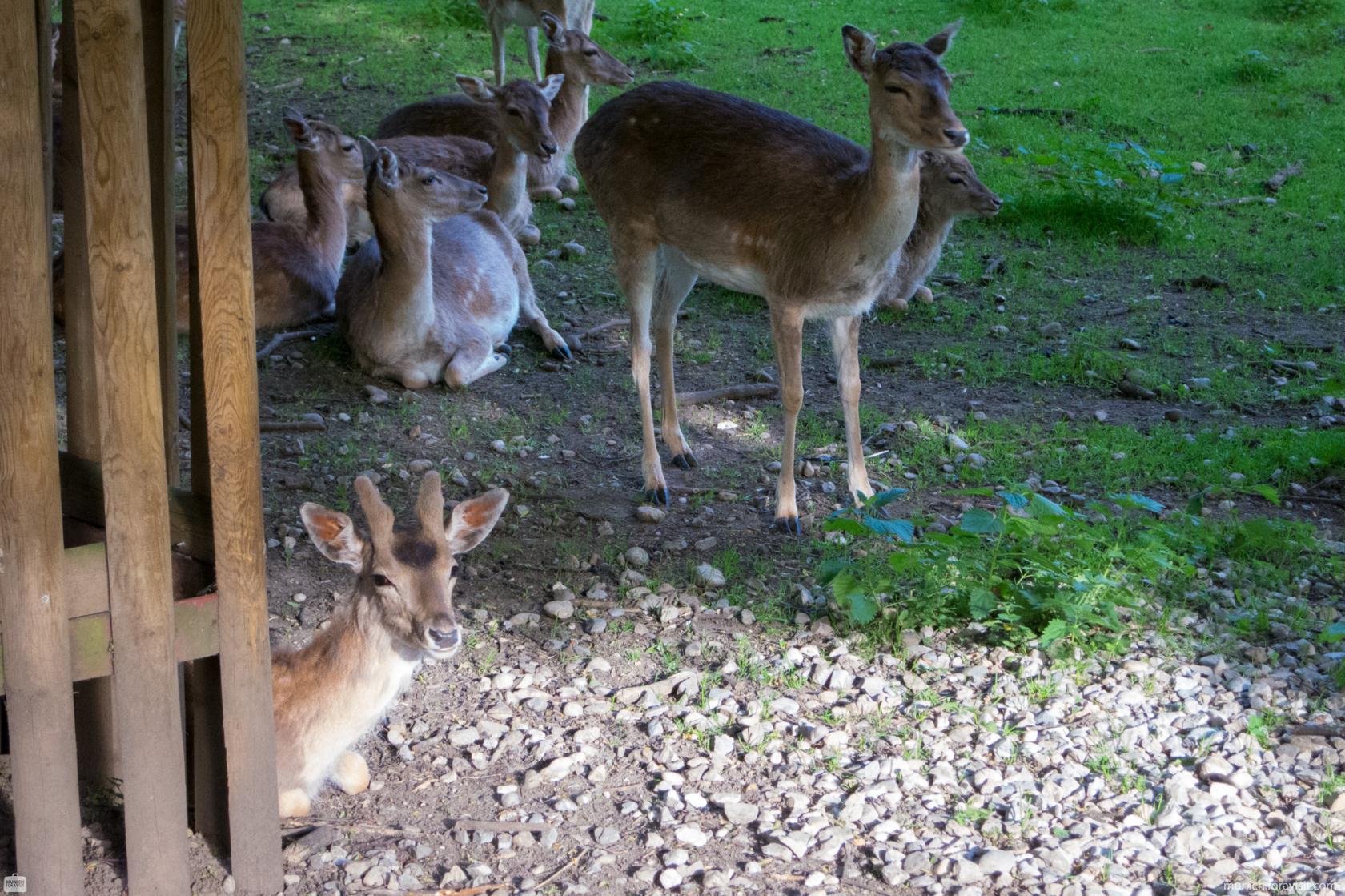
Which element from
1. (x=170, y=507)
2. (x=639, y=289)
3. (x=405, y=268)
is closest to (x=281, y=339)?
(x=405, y=268)

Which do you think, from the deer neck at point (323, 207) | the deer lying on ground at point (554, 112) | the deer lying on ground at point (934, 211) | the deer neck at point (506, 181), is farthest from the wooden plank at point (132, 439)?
the deer lying on ground at point (554, 112)

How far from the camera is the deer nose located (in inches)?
131

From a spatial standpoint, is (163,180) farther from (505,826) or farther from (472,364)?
(472,364)

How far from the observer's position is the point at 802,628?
4418 mm

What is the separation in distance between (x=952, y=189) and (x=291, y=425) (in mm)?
3821

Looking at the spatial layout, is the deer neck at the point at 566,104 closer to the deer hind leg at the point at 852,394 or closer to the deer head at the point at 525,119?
the deer head at the point at 525,119

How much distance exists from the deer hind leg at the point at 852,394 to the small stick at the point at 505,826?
2417 mm

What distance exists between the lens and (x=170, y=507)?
3061 mm

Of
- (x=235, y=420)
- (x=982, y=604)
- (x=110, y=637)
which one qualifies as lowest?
(x=982, y=604)

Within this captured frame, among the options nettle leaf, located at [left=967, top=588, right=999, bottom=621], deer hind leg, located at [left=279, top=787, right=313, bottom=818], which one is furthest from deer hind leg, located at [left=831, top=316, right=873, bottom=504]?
deer hind leg, located at [left=279, top=787, right=313, bottom=818]

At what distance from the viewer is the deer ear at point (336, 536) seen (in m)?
3.49

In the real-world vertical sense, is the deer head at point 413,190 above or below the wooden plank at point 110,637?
below

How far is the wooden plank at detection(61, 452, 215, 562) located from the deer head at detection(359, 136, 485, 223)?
147 inches

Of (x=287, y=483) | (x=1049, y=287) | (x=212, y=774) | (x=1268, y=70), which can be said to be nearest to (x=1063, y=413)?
(x=1049, y=287)
